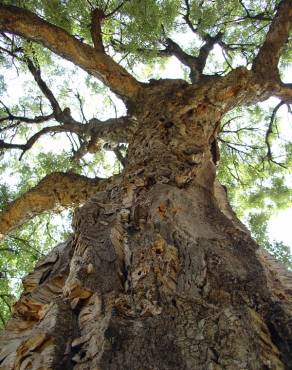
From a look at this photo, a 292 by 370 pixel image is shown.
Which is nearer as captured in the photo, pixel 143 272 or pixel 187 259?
pixel 143 272

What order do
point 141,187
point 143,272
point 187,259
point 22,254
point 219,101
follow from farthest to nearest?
point 22,254, point 219,101, point 141,187, point 187,259, point 143,272

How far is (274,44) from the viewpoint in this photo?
528 cm

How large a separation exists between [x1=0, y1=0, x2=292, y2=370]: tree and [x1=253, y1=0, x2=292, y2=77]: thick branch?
0.02 metres

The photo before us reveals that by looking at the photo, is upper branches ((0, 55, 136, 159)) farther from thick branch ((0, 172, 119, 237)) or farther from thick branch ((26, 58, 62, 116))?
thick branch ((0, 172, 119, 237))

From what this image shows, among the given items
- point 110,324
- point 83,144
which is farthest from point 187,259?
point 83,144

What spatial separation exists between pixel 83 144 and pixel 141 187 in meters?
3.38

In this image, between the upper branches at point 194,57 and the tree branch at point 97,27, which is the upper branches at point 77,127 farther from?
the upper branches at point 194,57

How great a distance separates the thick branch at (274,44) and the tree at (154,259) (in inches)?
1.0

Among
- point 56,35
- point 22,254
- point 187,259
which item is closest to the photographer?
point 187,259

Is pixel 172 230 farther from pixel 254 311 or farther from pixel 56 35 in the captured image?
pixel 56 35

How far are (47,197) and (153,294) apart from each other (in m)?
3.10

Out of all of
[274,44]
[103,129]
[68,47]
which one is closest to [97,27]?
[68,47]

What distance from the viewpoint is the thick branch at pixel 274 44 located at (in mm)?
5044

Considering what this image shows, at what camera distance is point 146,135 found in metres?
3.73
